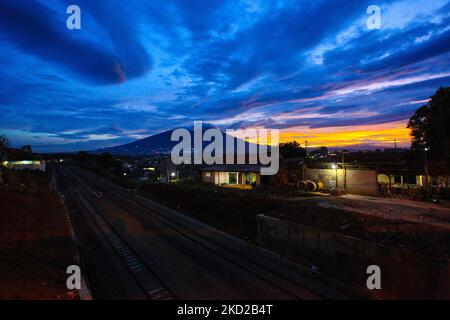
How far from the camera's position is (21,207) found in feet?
57.6

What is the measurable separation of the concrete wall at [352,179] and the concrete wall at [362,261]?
16.4 meters

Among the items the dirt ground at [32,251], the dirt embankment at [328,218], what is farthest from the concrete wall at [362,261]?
the dirt ground at [32,251]

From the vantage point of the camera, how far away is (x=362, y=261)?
31.7 ft

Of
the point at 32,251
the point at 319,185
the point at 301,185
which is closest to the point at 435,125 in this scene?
the point at 319,185

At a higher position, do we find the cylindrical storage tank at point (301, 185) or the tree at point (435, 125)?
the tree at point (435, 125)

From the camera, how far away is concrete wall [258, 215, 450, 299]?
8.03 metres

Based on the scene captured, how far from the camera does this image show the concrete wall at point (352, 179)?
2498 centimetres

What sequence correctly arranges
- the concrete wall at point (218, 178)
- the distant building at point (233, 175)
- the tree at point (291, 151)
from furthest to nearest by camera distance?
the tree at point (291, 151) < the concrete wall at point (218, 178) < the distant building at point (233, 175)

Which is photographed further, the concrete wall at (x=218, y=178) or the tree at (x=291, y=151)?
the tree at (x=291, y=151)

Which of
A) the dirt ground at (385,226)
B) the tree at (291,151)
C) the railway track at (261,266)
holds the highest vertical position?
the tree at (291,151)

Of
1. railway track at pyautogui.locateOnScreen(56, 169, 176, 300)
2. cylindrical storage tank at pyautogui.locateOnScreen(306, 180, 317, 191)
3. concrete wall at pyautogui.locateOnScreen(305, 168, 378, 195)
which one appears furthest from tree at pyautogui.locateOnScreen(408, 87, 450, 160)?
railway track at pyautogui.locateOnScreen(56, 169, 176, 300)

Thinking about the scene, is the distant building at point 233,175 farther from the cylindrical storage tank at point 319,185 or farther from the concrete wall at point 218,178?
the cylindrical storage tank at point 319,185

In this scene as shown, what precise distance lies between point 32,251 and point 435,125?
28732 mm

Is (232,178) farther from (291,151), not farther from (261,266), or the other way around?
(291,151)
